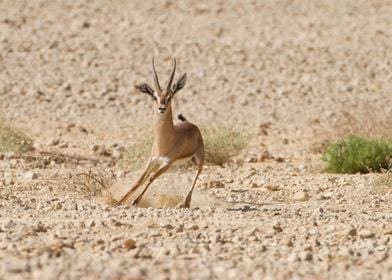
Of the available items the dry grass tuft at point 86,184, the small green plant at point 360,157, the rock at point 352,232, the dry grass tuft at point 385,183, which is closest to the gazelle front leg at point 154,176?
the dry grass tuft at point 86,184

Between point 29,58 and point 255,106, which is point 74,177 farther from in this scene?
point 29,58

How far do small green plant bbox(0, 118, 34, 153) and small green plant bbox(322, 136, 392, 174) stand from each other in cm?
416

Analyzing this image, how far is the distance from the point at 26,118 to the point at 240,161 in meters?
4.91

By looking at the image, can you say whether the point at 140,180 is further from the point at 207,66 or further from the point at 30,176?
the point at 207,66

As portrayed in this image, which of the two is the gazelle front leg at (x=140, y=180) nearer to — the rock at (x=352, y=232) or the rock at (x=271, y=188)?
the rock at (x=271, y=188)

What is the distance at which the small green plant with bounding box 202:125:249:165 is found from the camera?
15.3 metres

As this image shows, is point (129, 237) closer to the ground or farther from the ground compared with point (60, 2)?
closer to the ground

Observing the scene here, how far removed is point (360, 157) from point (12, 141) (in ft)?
15.6

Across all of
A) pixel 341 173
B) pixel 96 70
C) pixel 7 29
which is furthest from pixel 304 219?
pixel 7 29

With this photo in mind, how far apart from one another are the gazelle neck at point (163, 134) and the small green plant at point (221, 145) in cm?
407

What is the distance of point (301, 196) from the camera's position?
1223 centimetres

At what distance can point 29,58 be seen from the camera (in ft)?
70.7

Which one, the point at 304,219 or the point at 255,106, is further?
the point at 255,106

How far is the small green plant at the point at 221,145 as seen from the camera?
50.1 ft
